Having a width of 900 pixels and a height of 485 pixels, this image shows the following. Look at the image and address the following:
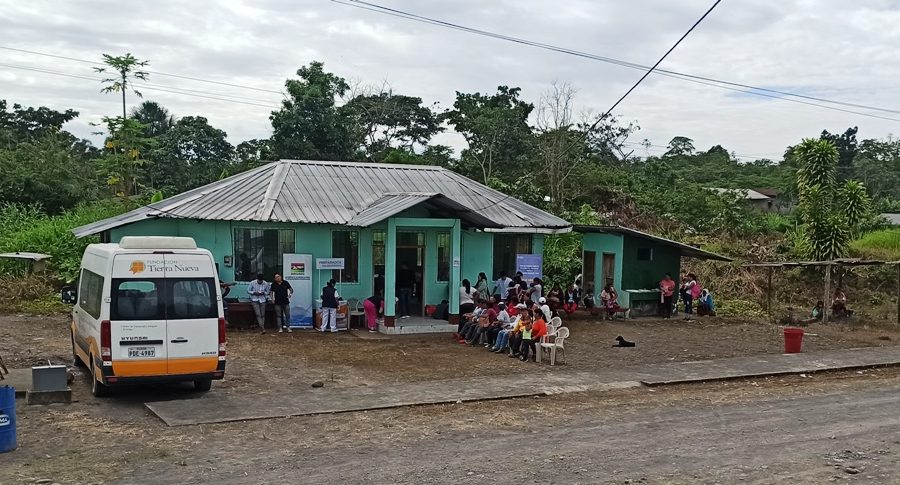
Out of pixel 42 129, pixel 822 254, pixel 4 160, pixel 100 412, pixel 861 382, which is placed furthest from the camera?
pixel 42 129

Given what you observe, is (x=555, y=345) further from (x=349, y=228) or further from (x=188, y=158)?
(x=188, y=158)

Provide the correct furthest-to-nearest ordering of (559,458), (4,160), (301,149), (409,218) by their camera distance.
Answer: (301,149) < (4,160) < (409,218) < (559,458)

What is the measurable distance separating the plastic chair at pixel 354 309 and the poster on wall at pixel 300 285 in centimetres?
103

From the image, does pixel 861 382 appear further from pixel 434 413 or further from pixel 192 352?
pixel 192 352

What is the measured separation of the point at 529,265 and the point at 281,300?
751 centimetres

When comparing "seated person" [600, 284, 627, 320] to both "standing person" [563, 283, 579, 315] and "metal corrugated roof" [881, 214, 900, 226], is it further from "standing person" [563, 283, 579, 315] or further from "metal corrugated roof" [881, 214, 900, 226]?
"metal corrugated roof" [881, 214, 900, 226]

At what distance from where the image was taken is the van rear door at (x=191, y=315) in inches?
452

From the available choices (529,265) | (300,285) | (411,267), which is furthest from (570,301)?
(300,285)

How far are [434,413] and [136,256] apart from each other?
5054 mm

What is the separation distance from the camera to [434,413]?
11484 millimetres

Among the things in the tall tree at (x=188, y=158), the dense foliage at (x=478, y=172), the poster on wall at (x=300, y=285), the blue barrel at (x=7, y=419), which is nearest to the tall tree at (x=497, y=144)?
the dense foliage at (x=478, y=172)

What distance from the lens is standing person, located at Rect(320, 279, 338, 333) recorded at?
19531mm

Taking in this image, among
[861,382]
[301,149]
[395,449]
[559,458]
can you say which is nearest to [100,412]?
[395,449]

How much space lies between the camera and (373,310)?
19875 millimetres
